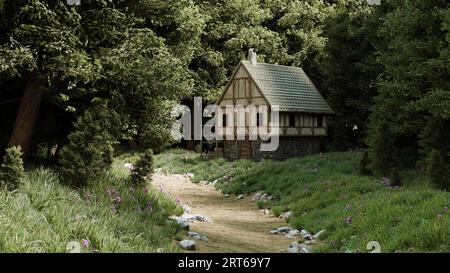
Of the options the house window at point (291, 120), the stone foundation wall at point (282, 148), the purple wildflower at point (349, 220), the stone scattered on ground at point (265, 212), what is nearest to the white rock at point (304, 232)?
the purple wildflower at point (349, 220)

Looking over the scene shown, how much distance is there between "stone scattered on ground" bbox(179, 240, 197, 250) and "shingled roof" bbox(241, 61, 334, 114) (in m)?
24.2

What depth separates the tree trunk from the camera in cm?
1322

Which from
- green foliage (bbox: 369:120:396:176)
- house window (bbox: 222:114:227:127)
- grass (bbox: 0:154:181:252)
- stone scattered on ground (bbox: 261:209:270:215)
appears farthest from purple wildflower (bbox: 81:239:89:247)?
house window (bbox: 222:114:227:127)

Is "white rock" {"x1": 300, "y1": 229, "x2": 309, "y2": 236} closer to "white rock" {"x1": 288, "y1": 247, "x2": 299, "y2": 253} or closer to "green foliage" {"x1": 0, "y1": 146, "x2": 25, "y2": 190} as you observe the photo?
"white rock" {"x1": 288, "y1": 247, "x2": 299, "y2": 253}

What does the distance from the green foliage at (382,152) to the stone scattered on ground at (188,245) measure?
1129 centimetres

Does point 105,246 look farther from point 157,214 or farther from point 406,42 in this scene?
point 406,42

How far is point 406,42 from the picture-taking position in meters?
22.0

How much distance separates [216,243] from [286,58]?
119 ft

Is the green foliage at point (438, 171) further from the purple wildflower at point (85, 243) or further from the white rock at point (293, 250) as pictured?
the purple wildflower at point (85, 243)

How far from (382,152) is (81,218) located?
43.5 ft

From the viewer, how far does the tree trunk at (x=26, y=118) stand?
43.4ft

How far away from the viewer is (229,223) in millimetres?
15445

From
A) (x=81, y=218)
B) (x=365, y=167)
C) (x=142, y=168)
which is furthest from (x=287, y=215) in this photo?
(x=81, y=218)
